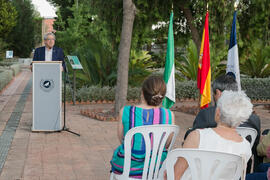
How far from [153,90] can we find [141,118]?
0.25 m

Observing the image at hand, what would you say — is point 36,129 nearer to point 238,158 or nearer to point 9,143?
point 9,143

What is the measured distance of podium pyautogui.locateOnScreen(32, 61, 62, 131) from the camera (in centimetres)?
738

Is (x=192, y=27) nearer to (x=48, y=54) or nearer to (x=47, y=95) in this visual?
(x=48, y=54)

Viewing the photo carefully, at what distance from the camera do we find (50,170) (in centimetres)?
526

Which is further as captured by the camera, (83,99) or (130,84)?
(130,84)

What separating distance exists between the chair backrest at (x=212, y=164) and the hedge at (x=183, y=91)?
9.85 metres

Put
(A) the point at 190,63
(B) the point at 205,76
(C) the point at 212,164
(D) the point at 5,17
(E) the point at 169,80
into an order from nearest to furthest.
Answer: (C) the point at 212,164 → (E) the point at 169,80 → (B) the point at 205,76 → (A) the point at 190,63 → (D) the point at 5,17

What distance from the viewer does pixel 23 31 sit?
4750 centimetres

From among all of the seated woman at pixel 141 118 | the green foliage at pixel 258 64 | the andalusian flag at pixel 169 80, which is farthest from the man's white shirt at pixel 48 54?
the green foliage at pixel 258 64

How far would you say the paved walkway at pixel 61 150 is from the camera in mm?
5152

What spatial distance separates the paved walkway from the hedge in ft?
8.40

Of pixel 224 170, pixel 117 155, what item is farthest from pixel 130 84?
pixel 224 170

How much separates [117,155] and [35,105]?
437 centimetres

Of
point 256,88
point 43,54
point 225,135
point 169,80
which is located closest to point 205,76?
point 169,80
